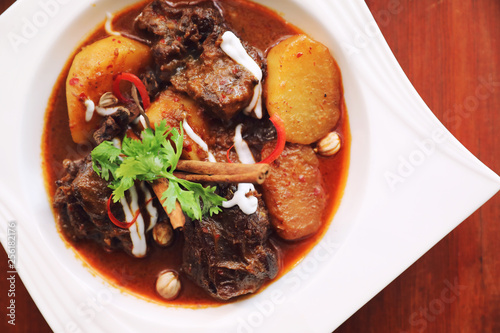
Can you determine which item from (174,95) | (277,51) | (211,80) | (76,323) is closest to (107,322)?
(76,323)

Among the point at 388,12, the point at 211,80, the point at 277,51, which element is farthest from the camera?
the point at 388,12

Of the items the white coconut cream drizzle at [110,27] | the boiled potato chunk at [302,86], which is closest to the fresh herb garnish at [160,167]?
the boiled potato chunk at [302,86]

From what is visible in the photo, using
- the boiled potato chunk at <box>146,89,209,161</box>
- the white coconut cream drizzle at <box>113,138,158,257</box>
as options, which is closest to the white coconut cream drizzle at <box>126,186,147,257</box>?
the white coconut cream drizzle at <box>113,138,158,257</box>

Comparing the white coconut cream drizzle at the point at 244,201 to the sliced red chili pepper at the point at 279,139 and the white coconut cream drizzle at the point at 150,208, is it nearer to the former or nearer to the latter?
the sliced red chili pepper at the point at 279,139

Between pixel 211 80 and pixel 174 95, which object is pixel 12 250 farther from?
pixel 211 80

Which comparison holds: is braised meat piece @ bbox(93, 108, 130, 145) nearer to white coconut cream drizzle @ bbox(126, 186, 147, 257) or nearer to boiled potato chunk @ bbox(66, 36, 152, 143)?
boiled potato chunk @ bbox(66, 36, 152, 143)
